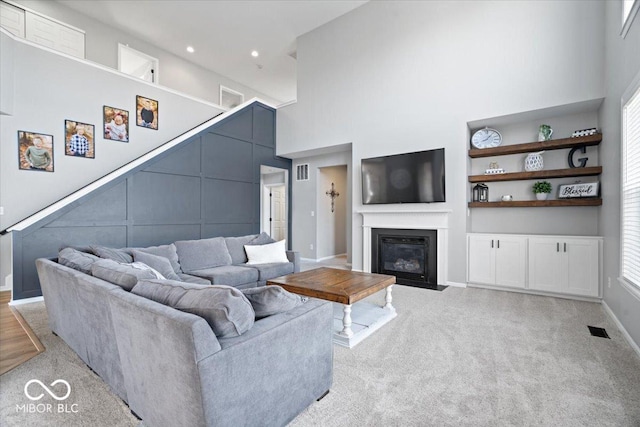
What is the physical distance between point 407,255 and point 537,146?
8.08ft

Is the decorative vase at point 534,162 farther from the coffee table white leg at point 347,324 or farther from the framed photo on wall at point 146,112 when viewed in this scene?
the framed photo on wall at point 146,112

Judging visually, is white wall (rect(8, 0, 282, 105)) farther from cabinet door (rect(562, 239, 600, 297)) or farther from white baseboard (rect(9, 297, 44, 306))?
cabinet door (rect(562, 239, 600, 297))

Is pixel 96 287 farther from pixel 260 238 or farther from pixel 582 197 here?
pixel 582 197

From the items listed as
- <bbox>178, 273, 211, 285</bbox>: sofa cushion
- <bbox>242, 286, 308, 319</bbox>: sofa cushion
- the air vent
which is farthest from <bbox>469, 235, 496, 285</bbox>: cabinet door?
the air vent

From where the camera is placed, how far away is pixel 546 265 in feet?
13.3

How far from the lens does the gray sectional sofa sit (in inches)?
45.3

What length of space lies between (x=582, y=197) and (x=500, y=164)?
1.12 meters

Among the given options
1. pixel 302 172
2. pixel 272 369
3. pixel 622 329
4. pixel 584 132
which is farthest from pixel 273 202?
pixel 272 369

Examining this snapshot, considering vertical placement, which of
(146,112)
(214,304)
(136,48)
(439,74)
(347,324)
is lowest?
(347,324)

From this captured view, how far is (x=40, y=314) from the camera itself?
3408mm

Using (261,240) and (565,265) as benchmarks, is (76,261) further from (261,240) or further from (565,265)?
(565,265)

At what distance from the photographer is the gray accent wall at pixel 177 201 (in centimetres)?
398

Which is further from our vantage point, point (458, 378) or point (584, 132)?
point (584, 132)

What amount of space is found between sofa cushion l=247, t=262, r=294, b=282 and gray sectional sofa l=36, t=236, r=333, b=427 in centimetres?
211
